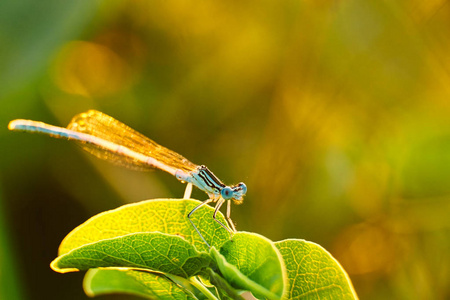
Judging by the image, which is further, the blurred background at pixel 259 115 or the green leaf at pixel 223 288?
the blurred background at pixel 259 115

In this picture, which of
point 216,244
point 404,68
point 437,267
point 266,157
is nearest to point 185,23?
point 266,157

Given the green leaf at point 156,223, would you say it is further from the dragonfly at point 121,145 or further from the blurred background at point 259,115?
the blurred background at point 259,115

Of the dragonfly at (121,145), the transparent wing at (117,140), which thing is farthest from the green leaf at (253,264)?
the transparent wing at (117,140)

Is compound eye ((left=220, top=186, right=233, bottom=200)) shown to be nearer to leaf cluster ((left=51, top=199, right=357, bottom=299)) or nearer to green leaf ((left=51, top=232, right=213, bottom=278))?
leaf cluster ((left=51, top=199, right=357, bottom=299))

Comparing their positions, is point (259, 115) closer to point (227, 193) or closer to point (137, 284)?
point (227, 193)

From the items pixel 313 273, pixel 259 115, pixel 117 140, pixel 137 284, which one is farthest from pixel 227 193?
pixel 259 115
